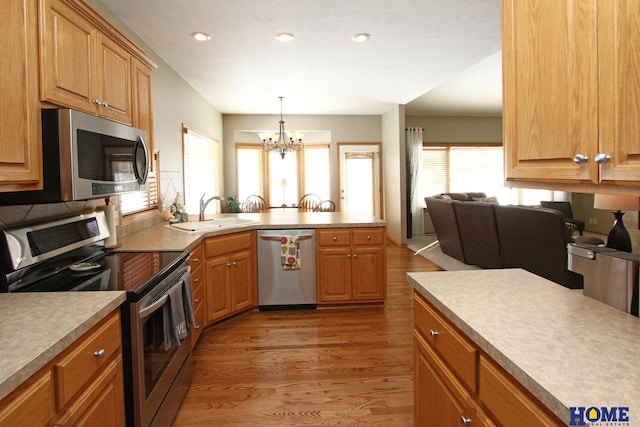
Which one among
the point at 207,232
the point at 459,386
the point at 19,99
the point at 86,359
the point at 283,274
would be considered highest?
the point at 19,99

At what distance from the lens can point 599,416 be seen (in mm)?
731

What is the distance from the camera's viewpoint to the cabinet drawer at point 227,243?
3217mm

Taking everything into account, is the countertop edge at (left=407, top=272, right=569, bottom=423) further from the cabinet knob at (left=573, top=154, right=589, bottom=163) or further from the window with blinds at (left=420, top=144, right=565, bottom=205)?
the window with blinds at (left=420, top=144, right=565, bottom=205)

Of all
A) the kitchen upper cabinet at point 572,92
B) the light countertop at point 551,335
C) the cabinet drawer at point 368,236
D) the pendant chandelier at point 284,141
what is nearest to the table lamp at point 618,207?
the light countertop at point 551,335

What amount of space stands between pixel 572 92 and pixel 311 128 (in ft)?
22.5

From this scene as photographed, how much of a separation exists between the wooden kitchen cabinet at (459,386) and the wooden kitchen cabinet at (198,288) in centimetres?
169

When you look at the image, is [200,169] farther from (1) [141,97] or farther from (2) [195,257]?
(1) [141,97]

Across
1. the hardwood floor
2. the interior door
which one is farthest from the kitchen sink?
the interior door

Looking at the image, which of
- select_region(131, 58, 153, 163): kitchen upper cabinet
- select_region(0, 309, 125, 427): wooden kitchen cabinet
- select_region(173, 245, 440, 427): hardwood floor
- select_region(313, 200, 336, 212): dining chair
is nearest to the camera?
select_region(0, 309, 125, 427): wooden kitchen cabinet

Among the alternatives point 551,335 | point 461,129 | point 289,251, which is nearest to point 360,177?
point 461,129

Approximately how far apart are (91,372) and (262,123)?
671 centimetres

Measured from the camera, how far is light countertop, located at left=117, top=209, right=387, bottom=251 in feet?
8.55

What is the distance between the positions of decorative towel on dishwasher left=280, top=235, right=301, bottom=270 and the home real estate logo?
3.07m

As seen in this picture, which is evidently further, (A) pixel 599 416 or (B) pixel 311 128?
(B) pixel 311 128
